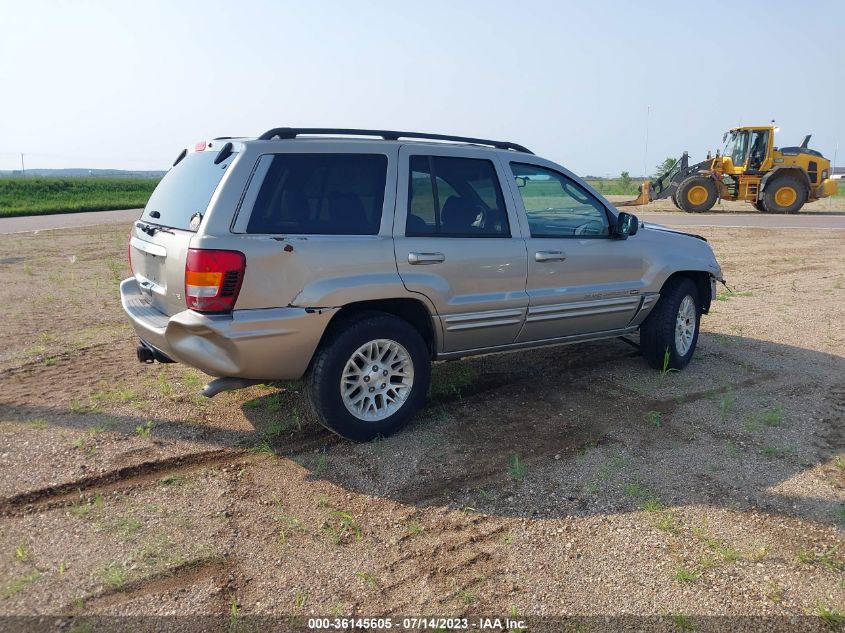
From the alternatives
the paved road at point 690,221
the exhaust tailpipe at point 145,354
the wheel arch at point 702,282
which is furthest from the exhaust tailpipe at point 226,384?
the paved road at point 690,221

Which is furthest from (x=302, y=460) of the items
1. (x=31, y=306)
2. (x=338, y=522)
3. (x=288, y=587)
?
(x=31, y=306)

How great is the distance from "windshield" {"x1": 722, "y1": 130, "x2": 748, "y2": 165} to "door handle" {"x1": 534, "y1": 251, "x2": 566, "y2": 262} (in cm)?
2196

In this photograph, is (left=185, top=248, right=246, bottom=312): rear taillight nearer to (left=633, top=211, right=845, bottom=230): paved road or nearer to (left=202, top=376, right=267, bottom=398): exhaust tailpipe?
(left=202, top=376, right=267, bottom=398): exhaust tailpipe

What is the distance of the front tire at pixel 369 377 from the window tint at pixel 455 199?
69cm

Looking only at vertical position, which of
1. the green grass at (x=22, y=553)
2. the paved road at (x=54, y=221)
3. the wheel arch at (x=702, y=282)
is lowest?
the paved road at (x=54, y=221)

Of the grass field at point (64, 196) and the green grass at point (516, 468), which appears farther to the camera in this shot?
the grass field at point (64, 196)

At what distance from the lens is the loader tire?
2409 cm

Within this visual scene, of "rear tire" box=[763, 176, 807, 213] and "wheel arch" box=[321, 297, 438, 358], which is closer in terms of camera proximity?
"wheel arch" box=[321, 297, 438, 358]

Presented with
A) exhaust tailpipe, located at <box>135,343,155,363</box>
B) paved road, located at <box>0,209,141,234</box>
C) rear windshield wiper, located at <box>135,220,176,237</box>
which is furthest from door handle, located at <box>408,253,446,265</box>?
paved road, located at <box>0,209,141,234</box>

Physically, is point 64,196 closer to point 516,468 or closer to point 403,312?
point 403,312

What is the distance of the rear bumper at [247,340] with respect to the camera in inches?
154

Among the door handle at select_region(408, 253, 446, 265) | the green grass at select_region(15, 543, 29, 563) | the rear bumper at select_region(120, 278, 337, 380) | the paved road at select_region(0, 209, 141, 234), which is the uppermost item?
the door handle at select_region(408, 253, 446, 265)

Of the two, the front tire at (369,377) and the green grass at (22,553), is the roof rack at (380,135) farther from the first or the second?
the green grass at (22,553)

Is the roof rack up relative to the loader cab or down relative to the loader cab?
down
